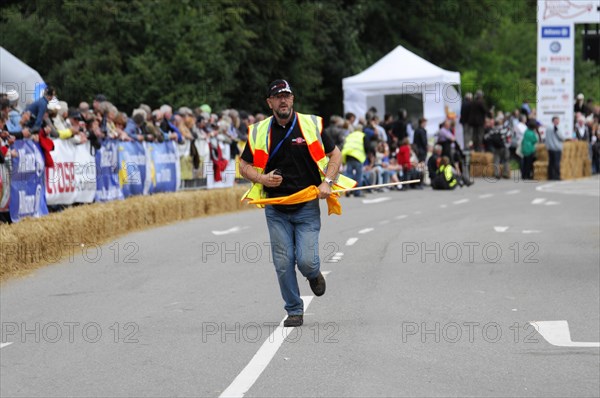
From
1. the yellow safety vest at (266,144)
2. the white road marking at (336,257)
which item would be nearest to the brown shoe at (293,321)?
the yellow safety vest at (266,144)

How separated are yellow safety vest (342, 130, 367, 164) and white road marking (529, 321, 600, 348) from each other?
17.5 m

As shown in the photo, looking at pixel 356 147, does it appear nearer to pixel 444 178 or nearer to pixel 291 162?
pixel 444 178

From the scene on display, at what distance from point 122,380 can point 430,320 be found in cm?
325

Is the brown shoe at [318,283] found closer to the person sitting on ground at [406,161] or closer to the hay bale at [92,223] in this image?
the hay bale at [92,223]

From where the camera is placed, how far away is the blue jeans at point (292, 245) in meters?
10.4

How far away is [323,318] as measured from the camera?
35.5 ft

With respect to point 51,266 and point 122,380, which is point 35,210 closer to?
point 51,266

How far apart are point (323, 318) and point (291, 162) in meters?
1.45

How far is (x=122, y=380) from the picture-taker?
8406 millimetres

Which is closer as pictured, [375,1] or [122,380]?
[122,380]

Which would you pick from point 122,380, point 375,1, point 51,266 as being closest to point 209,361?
point 122,380

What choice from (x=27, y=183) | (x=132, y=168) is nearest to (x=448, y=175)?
(x=132, y=168)

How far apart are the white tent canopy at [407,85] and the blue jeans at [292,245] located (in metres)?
25.3

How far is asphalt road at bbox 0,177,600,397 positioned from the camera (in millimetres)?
8336
